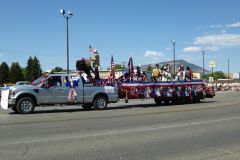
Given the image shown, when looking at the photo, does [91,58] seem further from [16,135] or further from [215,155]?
[215,155]

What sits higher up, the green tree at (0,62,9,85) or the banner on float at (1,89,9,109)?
the green tree at (0,62,9,85)

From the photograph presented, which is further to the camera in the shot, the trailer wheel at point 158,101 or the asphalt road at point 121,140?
the trailer wheel at point 158,101

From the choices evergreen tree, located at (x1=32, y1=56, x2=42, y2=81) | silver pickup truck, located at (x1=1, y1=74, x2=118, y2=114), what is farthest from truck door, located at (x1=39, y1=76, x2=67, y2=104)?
evergreen tree, located at (x1=32, y1=56, x2=42, y2=81)

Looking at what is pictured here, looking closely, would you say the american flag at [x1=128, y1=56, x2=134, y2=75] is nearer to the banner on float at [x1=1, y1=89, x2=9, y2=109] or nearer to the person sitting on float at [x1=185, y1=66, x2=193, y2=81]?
the person sitting on float at [x1=185, y1=66, x2=193, y2=81]

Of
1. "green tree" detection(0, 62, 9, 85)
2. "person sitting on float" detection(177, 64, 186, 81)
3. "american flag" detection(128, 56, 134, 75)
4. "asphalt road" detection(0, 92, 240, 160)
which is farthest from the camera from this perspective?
"green tree" detection(0, 62, 9, 85)

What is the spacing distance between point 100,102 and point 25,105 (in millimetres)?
4171

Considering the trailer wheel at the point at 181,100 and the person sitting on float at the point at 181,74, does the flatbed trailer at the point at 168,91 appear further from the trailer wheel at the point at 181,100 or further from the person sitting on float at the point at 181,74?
the person sitting on float at the point at 181,74

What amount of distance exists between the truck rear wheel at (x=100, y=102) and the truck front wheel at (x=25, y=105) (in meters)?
3.58

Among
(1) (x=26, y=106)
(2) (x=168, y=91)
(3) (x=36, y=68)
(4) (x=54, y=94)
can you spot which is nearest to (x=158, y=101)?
(2) (x=168, y=91)

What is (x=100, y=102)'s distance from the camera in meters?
22.2

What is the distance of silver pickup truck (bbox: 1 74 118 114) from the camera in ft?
64.2

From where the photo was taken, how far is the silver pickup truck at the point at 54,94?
64.2ft

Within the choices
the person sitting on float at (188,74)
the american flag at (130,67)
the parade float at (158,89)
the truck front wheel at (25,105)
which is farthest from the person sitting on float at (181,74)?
the truck front wheel at (25,105)

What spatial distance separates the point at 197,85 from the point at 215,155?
739 inches
